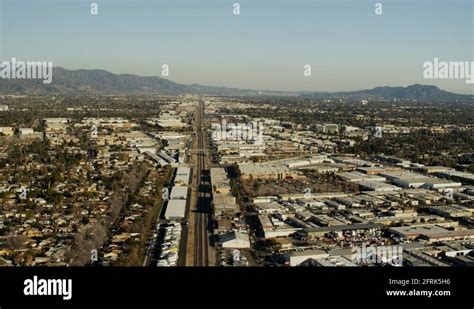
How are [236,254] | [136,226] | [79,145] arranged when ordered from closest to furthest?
[236,254] < [136,226] < [79,145]

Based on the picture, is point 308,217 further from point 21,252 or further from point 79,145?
point 79,145

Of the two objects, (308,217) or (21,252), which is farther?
(308,217)

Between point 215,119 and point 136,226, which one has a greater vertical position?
point 215,119
